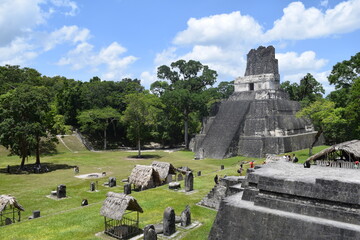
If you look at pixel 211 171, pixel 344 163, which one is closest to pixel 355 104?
pixel 344 163

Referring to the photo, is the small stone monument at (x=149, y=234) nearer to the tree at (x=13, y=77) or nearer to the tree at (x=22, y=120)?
the tree at (x=22, y=120)

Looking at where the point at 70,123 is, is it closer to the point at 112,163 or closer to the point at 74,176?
the point at 112,163

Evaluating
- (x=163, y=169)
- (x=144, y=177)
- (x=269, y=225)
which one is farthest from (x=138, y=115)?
(x=269, y=225)

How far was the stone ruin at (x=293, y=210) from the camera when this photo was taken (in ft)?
28.0

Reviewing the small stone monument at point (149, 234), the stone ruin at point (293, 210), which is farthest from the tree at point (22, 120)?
the stone ruin at point (293, 210)

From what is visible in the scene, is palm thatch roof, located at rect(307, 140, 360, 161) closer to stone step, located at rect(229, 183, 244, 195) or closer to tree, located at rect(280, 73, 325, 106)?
stone step, located at rect(229, 183, 244, 195)

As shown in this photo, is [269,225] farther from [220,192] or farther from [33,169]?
[33,169]

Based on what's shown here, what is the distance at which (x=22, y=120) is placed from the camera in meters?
28.0

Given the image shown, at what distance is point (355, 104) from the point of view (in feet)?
85.5

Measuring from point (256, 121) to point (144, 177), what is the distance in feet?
66.0

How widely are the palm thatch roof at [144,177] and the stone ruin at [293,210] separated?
10656 mm

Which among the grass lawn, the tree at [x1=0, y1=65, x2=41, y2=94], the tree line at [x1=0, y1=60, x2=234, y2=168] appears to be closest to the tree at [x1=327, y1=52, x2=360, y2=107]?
the grass lawn

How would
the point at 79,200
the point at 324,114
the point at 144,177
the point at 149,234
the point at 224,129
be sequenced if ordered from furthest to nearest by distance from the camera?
the point at 224,129 < the point at 324,114 < the point at 144,177 < the point at 79,200 < the point at 149,234

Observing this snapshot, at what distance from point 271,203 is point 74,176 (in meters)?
20.5
